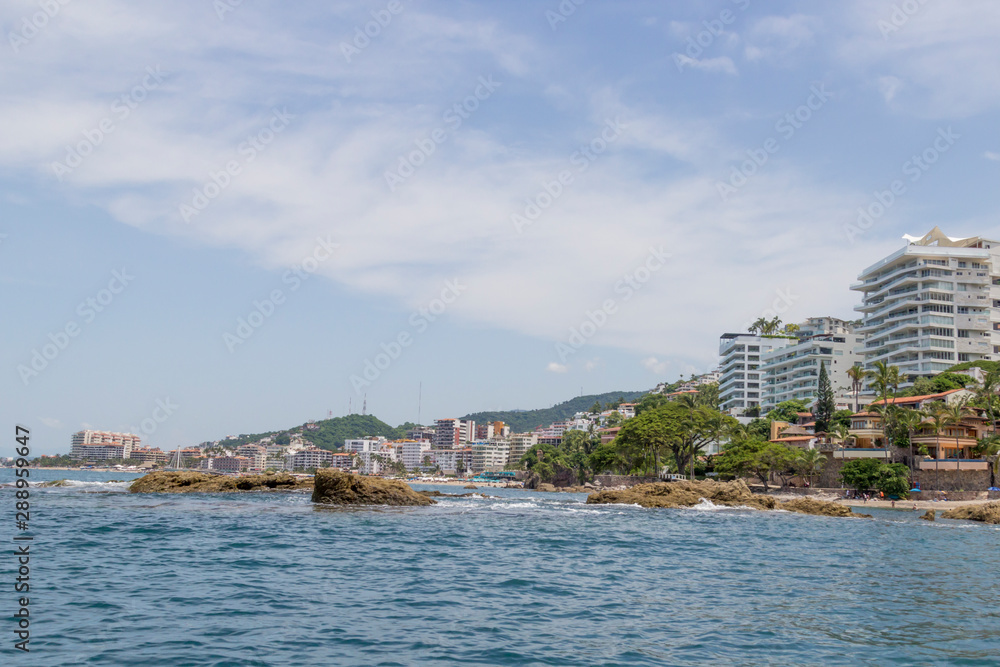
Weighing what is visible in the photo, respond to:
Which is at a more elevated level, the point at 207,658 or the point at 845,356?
the point at 845,356

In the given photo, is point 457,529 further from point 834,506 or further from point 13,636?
point 834,506

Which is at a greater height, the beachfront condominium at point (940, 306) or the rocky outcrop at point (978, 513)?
the beachfront condominium at point (940, 306)

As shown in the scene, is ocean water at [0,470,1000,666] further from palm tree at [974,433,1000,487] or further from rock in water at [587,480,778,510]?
palm tree at [974,433,1000,487]

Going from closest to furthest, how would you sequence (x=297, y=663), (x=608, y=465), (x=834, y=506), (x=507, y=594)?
1. (x=297, y=663)
2. (x=507, y=594)
3. (x=834, y=506)
4. (x=608, y=465)

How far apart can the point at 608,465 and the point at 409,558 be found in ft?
356

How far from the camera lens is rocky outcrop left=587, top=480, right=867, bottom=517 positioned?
57.5 metres

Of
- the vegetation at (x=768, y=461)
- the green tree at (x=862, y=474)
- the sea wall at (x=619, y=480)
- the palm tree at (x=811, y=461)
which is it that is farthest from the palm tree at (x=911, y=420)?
the sea wall at (x=619, y=480)

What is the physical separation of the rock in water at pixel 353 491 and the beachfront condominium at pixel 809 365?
357 feet

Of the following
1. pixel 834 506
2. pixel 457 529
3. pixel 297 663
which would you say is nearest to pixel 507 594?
pixel 297 663

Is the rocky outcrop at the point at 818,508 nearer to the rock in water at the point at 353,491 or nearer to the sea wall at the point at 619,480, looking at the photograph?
the rock in water at the point at 353,491

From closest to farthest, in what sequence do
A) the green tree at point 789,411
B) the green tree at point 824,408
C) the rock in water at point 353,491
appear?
the rock in water at point 353,491, the green tree at point 824,408, the green tree at point 789,411

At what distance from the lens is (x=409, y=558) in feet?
72.9

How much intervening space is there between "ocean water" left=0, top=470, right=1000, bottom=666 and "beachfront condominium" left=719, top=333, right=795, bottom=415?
143 meters

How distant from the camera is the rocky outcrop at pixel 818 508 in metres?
52.8
